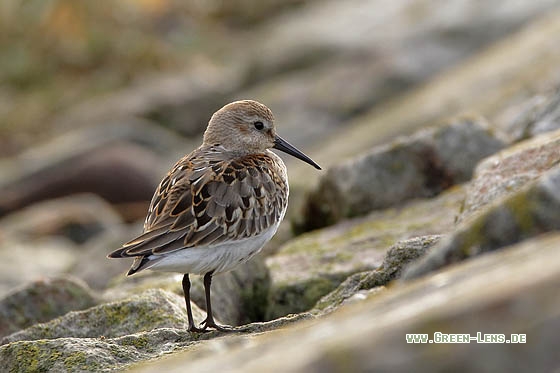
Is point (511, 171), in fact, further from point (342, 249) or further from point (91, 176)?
point (91, 176)

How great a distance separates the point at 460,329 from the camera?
3709 mm

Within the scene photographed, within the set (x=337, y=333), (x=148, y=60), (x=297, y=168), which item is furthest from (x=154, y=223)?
(x=148, y=60)

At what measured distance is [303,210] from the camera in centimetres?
1109

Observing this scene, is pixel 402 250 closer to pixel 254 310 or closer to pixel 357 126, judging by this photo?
pixel 254 310

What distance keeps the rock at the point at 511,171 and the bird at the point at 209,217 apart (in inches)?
60.4

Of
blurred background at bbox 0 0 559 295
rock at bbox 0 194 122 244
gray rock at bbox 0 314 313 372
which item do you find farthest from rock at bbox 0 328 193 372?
rock at bbox 0 194 122 244

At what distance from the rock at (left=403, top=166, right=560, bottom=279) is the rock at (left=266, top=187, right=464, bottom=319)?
10.7 ft

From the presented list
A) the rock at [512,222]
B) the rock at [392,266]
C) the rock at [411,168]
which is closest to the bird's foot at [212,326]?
the rock at [392,266]

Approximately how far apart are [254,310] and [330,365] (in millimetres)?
4697

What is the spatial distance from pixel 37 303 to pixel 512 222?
16.5 ft

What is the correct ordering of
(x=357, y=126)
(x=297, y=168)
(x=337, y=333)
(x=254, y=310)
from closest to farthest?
(x=337, y=333)
(x=254, y=310)
(x=297, y=168)
(x=357, y=126)

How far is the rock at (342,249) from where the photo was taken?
27.1 feet

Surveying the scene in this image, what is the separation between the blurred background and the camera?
16.5 m

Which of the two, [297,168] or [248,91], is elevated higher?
[248,91]
